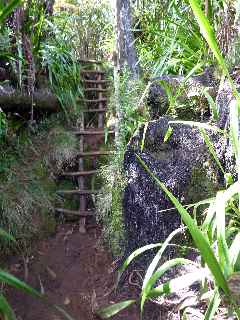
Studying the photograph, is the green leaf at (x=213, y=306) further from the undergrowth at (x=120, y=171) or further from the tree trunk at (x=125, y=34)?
the tree trunk at (x=125, y=34)

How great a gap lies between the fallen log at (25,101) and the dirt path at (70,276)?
1.05m

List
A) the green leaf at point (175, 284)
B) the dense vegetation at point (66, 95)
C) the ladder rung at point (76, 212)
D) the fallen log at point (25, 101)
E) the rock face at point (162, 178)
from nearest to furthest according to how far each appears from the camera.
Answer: the green leaf at point (175, 284) → the rock face at point (162, 178) → the dense vegetation at point (66, 95) → the fallen log at point (25, 101) → the ladder rung at point (76, 212)

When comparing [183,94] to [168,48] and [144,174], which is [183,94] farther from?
[168,48]

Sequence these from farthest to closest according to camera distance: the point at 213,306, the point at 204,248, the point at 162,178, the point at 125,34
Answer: the point at 125,34 < the point at 162,178 < the point at 213,306 < the point at 204,248

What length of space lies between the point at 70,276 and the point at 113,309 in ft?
2.90

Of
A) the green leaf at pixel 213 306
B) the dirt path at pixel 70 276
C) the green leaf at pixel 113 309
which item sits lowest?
the dirt path at pixel 70 276

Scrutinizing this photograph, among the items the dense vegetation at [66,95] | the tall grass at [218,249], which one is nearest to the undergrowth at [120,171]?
the dense vegetation at [66,95]

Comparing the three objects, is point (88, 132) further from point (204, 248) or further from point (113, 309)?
point (204, 248)

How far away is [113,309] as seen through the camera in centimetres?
183

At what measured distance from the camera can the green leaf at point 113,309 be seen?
162 centimetres

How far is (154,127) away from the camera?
2.46m

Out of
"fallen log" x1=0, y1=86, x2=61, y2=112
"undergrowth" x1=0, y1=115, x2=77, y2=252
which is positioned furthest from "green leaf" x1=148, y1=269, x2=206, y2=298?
"fallen log" x1=0, y1=86, x2=61, y2=112

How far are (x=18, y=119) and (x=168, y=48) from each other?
1423 mm

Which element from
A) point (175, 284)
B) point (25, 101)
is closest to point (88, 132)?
point (25, 101)
